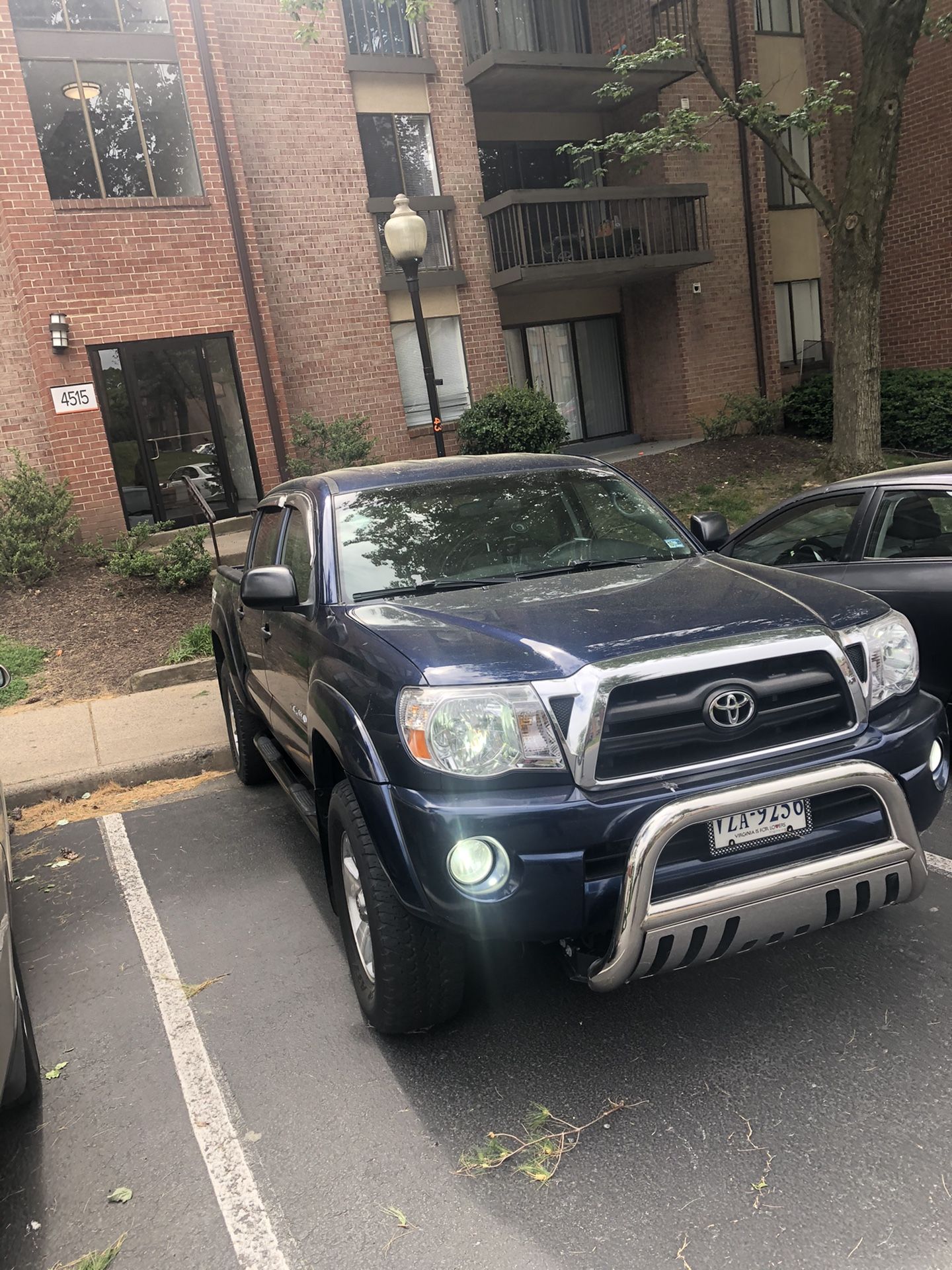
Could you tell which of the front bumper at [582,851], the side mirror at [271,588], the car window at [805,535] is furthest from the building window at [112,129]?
the front bumper at [582,851]

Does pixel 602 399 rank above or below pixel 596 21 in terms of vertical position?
below

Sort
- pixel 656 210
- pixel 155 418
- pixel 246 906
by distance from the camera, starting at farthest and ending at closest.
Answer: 1. pixel 656 210
2. pixel 155 418
3. pixel 246 906

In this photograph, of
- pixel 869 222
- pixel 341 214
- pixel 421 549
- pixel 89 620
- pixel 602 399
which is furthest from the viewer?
pixel 602 399

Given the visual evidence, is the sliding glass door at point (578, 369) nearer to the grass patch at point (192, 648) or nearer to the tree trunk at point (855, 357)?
the tree trunk at point (855, 357)

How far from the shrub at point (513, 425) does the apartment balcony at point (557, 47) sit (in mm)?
5299

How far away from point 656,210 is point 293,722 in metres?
15.3

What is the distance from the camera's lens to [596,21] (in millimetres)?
17391

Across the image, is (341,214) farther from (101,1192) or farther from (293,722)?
(101,1192)

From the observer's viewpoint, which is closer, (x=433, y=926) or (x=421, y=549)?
(x=433, y=926)

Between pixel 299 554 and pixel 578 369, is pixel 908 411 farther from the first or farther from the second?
pixel 299 554

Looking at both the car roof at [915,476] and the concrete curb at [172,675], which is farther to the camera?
the concrete curb at [172,675]

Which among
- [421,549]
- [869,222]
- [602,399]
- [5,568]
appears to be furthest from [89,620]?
[602,399]

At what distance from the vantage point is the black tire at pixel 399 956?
9.44 ft

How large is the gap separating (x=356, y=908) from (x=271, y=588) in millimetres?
1213
